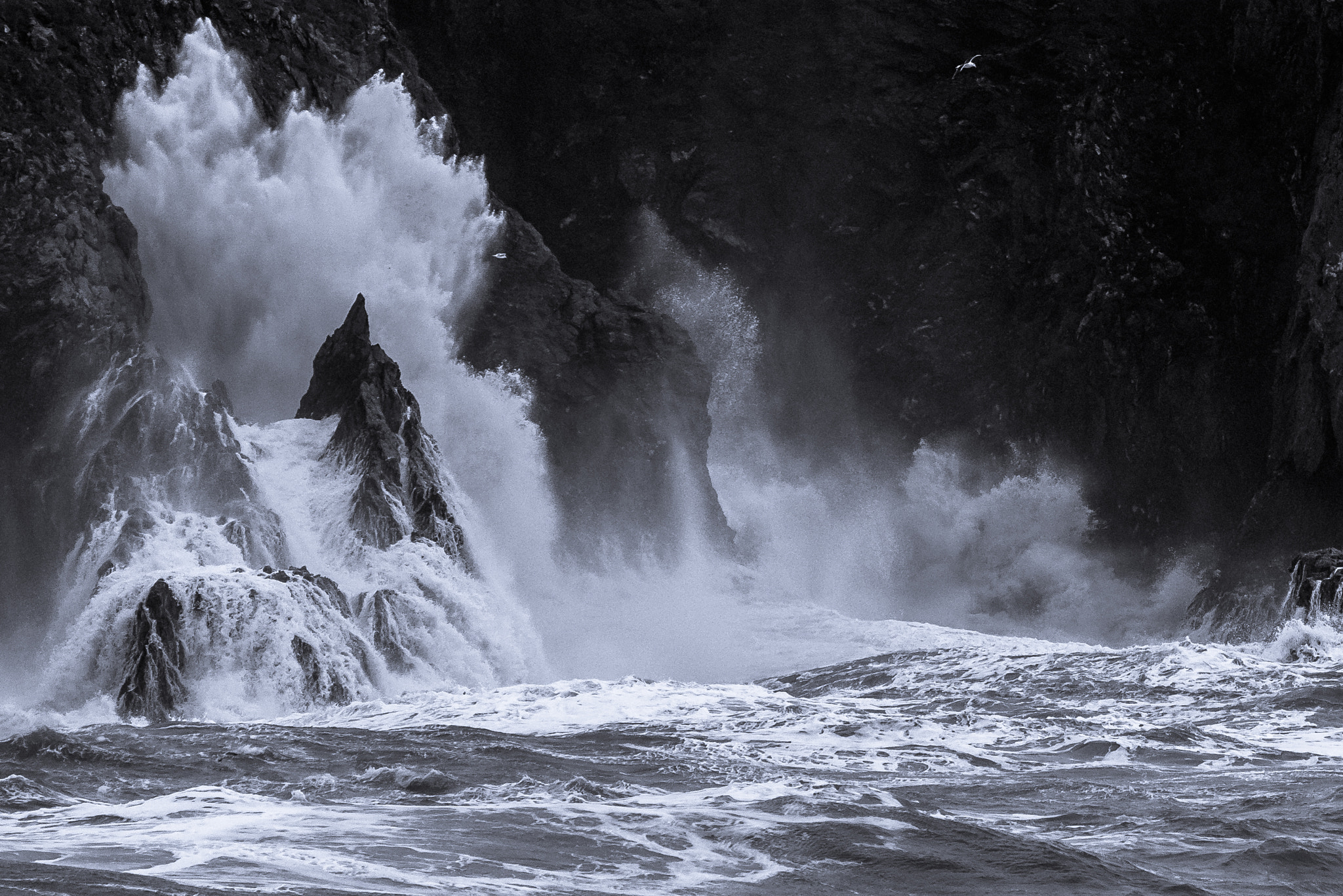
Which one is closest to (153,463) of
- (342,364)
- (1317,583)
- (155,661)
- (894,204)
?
(342,364)

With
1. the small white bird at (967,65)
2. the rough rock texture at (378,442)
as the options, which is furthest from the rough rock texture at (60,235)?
the small white bird at (967,65)

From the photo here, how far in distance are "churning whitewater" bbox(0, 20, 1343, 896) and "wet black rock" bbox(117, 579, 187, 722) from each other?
0.06 metres

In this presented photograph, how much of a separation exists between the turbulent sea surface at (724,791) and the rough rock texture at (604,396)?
18496 millimetres

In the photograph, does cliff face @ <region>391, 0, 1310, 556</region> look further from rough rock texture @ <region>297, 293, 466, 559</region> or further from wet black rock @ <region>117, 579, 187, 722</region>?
wet black rock @ <region>117, 579, 187, 722</region>

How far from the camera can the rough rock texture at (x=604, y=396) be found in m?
51.5

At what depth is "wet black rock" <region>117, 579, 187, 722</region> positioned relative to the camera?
102 feet

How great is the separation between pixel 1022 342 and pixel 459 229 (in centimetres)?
1834

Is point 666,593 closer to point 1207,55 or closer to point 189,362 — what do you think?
point 189,362

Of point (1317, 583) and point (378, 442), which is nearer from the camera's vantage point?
point (1317, 583)

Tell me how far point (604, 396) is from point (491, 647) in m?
14.5

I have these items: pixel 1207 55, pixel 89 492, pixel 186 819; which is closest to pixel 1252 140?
pixel 1207 55

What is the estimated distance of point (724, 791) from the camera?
21250mm

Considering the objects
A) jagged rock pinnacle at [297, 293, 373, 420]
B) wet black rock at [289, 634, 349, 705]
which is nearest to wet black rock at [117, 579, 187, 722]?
wet black rock at [289, 634, 349, 705]

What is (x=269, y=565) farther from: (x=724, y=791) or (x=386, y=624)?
(x=724, y=791)
